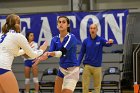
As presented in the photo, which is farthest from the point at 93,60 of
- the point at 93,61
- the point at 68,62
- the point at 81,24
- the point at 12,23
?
the point at 12,23

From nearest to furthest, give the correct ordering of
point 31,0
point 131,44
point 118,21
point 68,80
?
point 68,80, point 118,21, point 131,44, point 31,0

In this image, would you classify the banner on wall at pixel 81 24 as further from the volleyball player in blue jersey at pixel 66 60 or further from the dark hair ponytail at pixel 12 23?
the dark hair ponytail at pixel 12 23

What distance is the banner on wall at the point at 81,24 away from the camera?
10398 mm

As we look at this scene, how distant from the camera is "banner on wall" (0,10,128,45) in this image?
34.1 ft

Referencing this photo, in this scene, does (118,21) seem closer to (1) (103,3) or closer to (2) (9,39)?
(1) (103,3)

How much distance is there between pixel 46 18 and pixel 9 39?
6.81 metres

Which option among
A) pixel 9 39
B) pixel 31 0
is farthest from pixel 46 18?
pixel 9 39

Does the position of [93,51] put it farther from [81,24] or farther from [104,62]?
[104,62]

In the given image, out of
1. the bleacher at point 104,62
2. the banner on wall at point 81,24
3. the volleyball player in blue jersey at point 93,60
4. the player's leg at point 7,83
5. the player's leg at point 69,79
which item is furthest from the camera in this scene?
the bleacher at point 104,62

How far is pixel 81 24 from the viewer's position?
10758mm

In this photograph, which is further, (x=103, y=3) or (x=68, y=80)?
(x=103, y=3)

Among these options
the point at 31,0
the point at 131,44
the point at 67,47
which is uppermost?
the point at 31,0

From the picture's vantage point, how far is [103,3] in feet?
43.6

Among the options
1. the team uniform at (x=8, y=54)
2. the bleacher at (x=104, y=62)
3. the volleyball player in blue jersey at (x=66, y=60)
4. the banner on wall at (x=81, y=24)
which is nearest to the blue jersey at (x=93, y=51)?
the banner on wall at (x=81, y=24)
